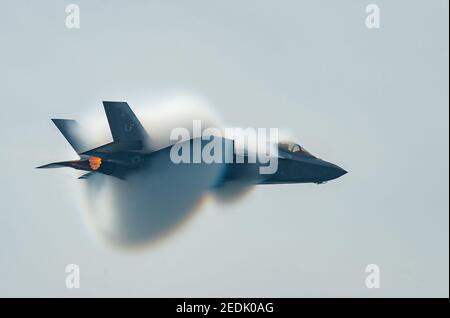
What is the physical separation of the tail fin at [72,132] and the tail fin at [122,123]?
15.8 feet

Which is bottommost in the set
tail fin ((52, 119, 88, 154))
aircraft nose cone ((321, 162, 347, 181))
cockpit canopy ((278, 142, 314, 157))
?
aircraft nose cone ((321, 162, 347, 181))

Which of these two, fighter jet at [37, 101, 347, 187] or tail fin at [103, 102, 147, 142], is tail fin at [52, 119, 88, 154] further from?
tail fin at [103, 102, 147, 142]

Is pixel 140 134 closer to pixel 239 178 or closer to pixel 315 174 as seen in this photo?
pixel 239 178

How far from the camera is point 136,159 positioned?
6525 cm

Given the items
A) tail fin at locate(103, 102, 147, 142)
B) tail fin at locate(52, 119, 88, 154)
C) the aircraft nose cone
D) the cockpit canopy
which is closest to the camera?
tail fin at locate(103, 102, 147, 142)

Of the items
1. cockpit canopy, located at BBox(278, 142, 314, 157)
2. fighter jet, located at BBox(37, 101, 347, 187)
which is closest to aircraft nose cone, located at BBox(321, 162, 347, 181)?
fighter jet, located at BBox(37, 101, 347, 187)

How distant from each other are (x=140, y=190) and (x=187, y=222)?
5.30 meters

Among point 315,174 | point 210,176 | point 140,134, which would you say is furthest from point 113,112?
point 315,174

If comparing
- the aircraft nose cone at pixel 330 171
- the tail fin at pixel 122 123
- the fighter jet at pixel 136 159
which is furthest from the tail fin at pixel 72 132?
the aircraft nose cone at pixel 330 171

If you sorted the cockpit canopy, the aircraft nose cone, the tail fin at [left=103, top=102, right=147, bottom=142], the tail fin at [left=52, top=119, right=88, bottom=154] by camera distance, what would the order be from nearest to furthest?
the tail fin at [left=103, top=102, right=147, bottom=142], the cockpit canopy, the aircraft nose cone, the tail fin at [left=52, top=119, right=88, bottom=154]

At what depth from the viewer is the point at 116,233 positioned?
73312mm

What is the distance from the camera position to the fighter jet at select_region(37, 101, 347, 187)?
64.4 metres

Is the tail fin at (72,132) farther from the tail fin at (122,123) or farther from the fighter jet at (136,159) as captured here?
the tail fin at (122,123)

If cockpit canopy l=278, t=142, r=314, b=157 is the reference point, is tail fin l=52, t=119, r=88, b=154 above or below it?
above
